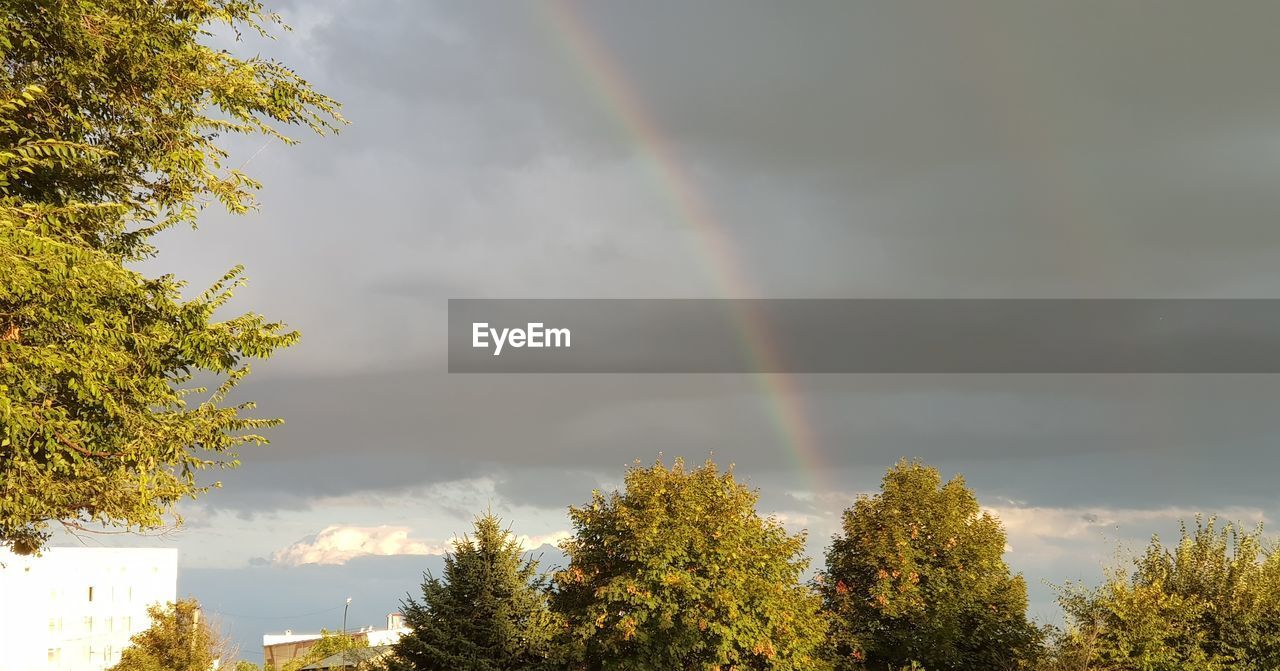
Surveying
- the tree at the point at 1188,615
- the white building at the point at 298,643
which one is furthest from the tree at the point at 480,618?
the white building at the point at 298,643

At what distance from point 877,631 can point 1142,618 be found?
20958 mm

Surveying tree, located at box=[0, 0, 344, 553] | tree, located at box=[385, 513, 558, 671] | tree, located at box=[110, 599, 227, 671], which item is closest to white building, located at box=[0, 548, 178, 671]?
tree, located at box=[110, 599, 227, 671]

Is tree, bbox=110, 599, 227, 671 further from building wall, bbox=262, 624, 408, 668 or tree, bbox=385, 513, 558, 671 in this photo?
building wall, bbox=262, 624, 408, 668

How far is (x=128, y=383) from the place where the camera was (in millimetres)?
14352

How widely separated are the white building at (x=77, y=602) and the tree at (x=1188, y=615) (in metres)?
98.9

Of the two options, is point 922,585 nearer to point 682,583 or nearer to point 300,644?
point 682,583

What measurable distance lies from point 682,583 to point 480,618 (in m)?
6.84

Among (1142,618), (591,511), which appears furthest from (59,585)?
(1142,618)

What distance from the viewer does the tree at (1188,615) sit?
31.3 m

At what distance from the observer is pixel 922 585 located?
51.8m

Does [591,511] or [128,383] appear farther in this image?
[591,511]

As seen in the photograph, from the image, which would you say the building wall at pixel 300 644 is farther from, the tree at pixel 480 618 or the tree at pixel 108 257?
the tree at pixel 108 257

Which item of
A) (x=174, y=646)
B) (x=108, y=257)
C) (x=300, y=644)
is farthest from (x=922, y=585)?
(x=300, y=644)

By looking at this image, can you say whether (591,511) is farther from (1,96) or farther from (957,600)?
(1,96)
